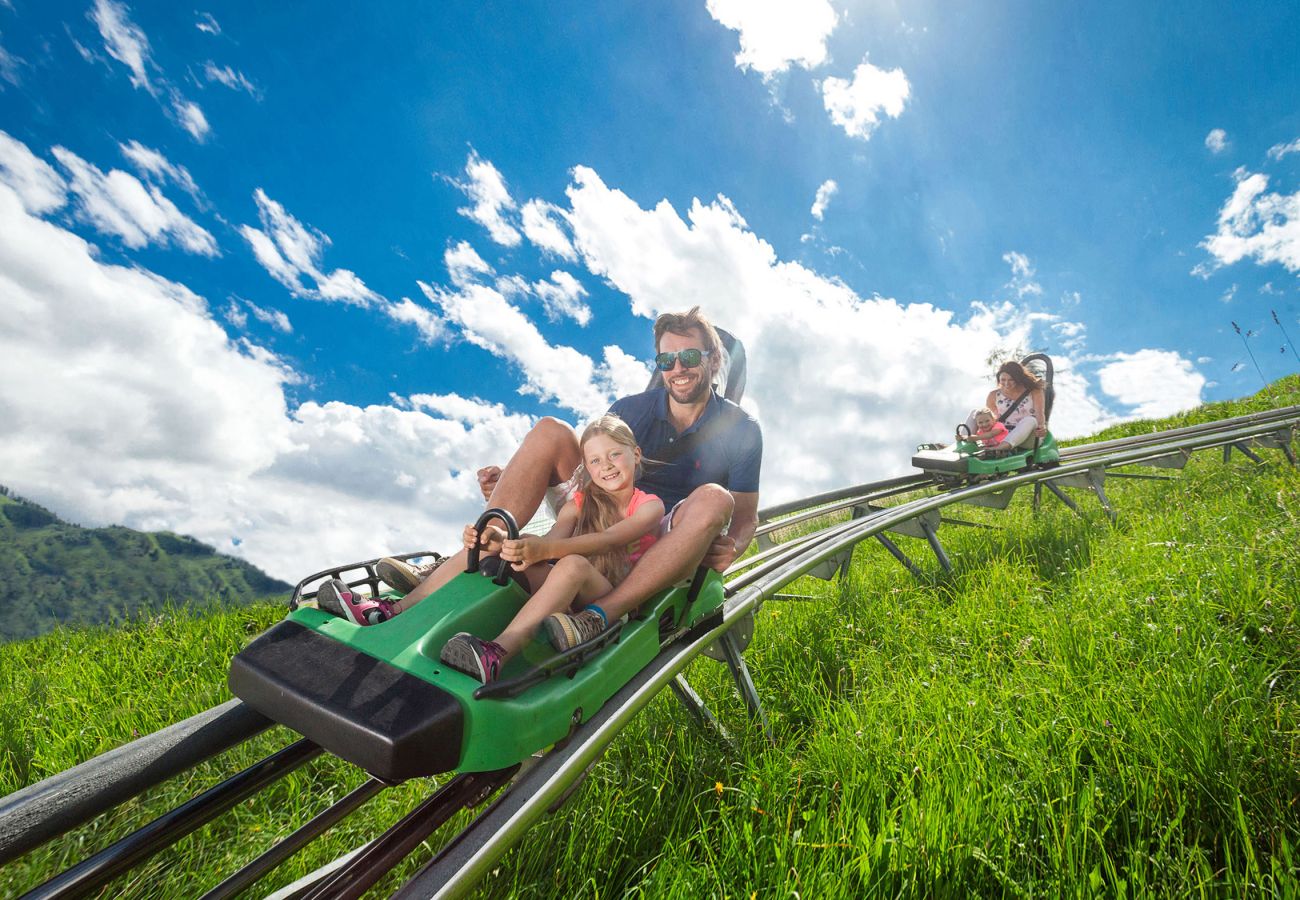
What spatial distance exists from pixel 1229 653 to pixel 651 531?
2.05m

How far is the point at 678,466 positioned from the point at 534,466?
69cm

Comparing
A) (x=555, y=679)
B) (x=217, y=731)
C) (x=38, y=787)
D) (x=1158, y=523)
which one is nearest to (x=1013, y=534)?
(x=1158, y=523)

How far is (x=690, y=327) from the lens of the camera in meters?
2.84

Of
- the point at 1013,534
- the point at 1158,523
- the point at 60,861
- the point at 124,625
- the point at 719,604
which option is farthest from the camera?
the point at 1013,534

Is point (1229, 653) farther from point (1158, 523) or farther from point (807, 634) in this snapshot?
point (1158, 523)

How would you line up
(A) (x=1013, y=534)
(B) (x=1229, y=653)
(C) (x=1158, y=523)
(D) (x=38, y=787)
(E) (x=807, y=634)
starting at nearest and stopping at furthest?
1. (D) (x=38, y=787)
2. (B) (x=1229, y=653)
3. (E) (x=807, y=634)
4. (C) (x=1158, y=523)
5. (A) (x=1013, y=534)

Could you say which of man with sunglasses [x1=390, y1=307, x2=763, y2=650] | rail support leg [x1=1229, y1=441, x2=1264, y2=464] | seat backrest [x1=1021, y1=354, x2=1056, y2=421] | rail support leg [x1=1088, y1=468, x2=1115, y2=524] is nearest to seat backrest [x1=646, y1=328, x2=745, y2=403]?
man with sunglasses [x1=390, y1=307, x2=763, y2=650]

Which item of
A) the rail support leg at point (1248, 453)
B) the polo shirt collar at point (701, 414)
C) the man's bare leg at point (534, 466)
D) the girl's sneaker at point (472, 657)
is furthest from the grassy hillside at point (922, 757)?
the rail support leg at point (1248, 453)

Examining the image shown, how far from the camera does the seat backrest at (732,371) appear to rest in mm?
3125

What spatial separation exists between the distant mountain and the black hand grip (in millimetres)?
162030

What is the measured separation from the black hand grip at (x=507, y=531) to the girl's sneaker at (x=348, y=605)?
316mm

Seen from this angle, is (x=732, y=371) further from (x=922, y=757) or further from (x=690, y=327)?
(x=922, y=757)

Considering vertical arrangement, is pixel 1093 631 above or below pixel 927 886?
above

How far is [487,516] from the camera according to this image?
202 centimetres
